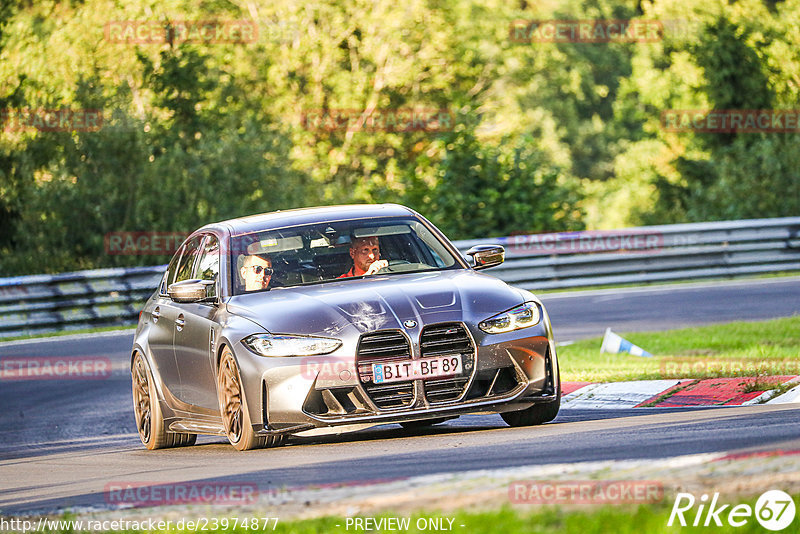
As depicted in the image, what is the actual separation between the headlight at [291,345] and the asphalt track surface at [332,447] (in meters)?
0.62

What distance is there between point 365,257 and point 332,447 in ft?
5.27

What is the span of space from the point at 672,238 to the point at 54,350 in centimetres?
1114

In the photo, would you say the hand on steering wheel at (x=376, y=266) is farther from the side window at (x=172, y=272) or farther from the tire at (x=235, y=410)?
the side window at (x=172, y=272)

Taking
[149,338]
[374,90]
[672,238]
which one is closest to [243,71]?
[374,90]

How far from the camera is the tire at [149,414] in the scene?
10.9m

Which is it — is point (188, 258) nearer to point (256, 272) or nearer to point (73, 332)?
point (256, 272)

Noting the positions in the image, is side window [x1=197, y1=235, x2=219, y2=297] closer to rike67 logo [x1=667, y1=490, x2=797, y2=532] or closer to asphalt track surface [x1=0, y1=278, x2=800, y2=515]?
asphalt track surface [x1=0, y1=278, x2=800, y2=515]

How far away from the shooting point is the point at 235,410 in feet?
30.7

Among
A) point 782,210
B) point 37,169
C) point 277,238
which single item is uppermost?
point 277,238

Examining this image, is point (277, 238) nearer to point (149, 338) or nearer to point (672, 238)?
point (149, 338)

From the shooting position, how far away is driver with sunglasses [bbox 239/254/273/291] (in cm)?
999

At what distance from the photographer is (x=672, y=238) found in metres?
25.3

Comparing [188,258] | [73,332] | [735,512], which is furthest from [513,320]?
[73,332]

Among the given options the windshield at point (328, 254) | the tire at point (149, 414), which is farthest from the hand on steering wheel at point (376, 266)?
the tire at point (149, 414)
